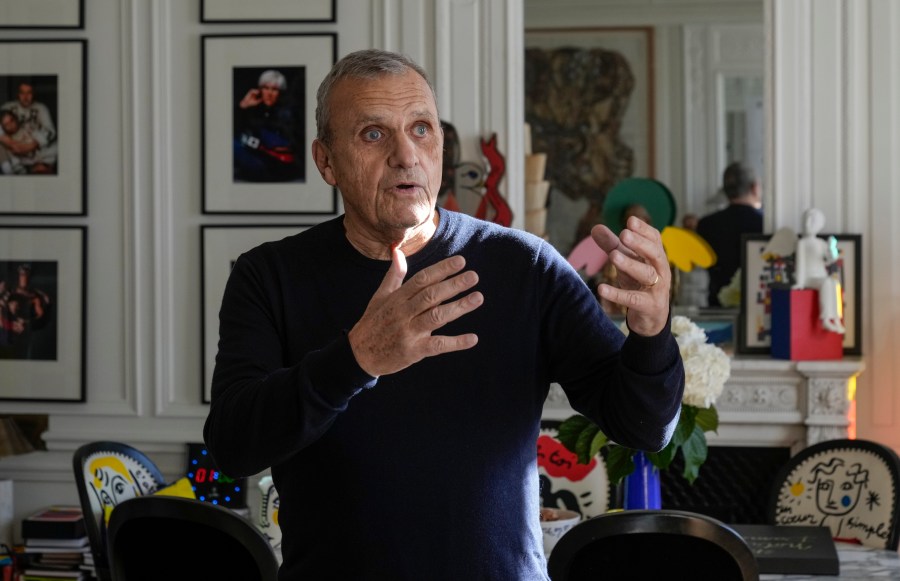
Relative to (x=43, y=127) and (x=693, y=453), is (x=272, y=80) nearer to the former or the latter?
(x=43, y=127)

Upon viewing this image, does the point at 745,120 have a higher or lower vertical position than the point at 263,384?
higher

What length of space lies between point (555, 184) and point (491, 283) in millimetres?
2978

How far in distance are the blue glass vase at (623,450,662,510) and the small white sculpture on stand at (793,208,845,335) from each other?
1.43 metres

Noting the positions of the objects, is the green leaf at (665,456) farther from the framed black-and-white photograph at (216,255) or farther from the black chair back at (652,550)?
the framed black-and-white photograph at (216,255)

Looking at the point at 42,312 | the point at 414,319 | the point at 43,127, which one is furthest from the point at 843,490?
the point at 43,127

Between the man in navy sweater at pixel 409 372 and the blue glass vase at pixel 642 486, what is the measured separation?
1178mm

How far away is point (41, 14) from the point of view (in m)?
4.54

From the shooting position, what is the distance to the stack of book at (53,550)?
4207 millimetres

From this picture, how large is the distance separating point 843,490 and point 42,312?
294 centimetres

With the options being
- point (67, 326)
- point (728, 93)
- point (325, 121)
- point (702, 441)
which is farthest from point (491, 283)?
point (67, 326)

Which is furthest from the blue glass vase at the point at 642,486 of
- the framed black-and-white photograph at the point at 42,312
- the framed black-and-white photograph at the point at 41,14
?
the framed black-and-white photograph at the point at 41,14

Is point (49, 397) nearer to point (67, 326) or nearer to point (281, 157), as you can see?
point (67, 326)

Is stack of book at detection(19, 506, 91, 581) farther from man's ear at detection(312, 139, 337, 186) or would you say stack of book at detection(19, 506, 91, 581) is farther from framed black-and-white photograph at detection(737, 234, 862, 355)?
man's ear at detection(312, 139, 337, 186)

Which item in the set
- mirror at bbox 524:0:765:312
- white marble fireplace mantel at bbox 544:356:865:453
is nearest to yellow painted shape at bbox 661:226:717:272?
mirror at bbox 524:0:765:312
